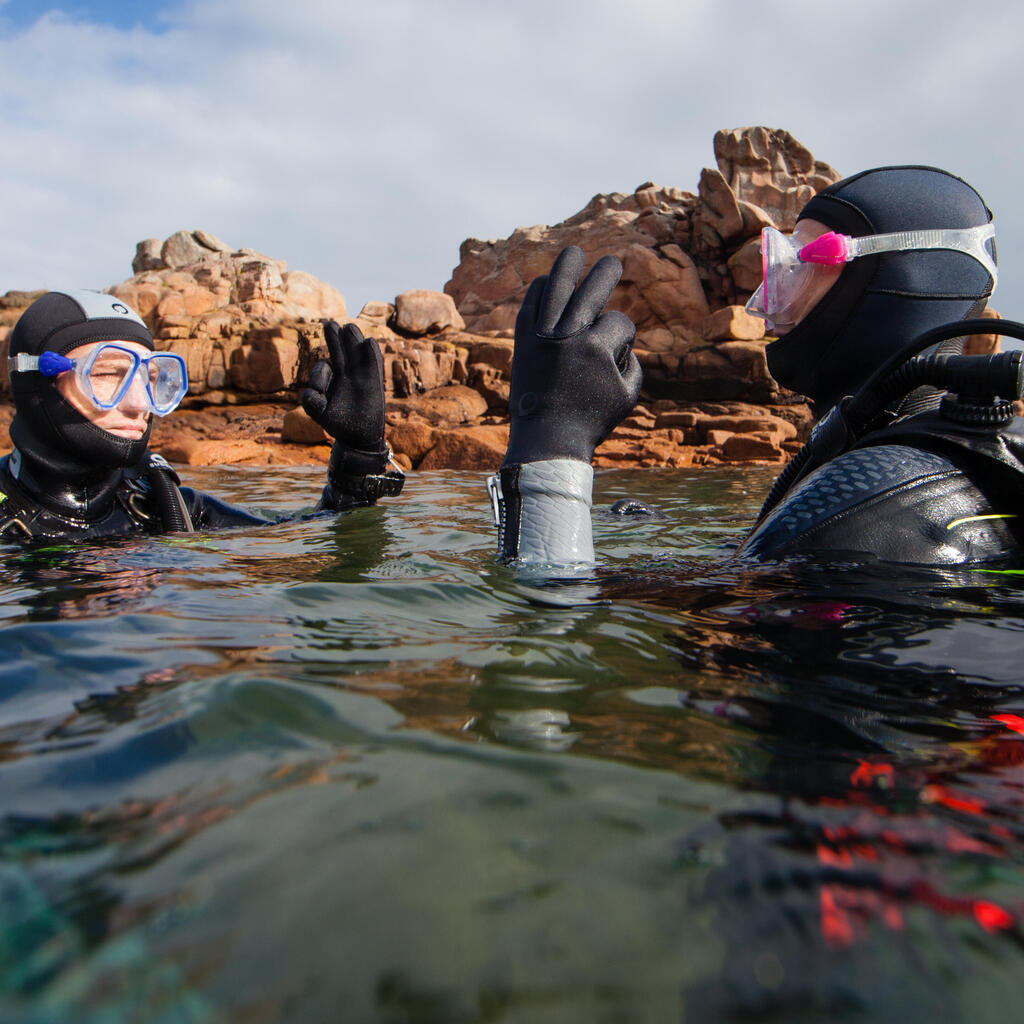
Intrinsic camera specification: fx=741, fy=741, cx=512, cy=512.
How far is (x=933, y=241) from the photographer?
7.87ft

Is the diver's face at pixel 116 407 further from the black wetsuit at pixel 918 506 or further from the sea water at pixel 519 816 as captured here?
the black wetsuit at pixel 918 506

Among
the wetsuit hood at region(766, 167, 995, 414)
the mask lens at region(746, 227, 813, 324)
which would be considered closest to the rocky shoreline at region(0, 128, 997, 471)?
the mask lens at region(746, 227, 813, 324)

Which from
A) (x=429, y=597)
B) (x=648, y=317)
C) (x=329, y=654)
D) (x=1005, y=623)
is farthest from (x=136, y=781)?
(x=648, y=317)

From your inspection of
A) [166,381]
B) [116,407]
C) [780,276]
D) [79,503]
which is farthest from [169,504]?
[780,276]

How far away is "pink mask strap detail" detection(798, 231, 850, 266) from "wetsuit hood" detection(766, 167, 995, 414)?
0.20 feet

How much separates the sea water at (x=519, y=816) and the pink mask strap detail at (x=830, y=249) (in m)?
1.23

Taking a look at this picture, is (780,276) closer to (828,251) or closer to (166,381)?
(828,251)

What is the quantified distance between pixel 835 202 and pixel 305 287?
25134 millimetres

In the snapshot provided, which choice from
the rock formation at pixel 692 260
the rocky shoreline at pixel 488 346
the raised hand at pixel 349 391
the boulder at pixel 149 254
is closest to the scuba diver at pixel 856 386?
the raised hand at pixel 349 391

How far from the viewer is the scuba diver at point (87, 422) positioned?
3.36 meters

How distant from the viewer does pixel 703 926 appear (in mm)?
658

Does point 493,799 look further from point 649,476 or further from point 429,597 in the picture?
point 649,476

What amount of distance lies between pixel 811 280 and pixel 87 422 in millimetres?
3096

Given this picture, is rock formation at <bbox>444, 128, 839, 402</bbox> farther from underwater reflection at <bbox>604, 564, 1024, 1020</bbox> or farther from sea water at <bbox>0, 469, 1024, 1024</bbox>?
sea water at <bbox>0, 469, 1024, 1024</bbox>
